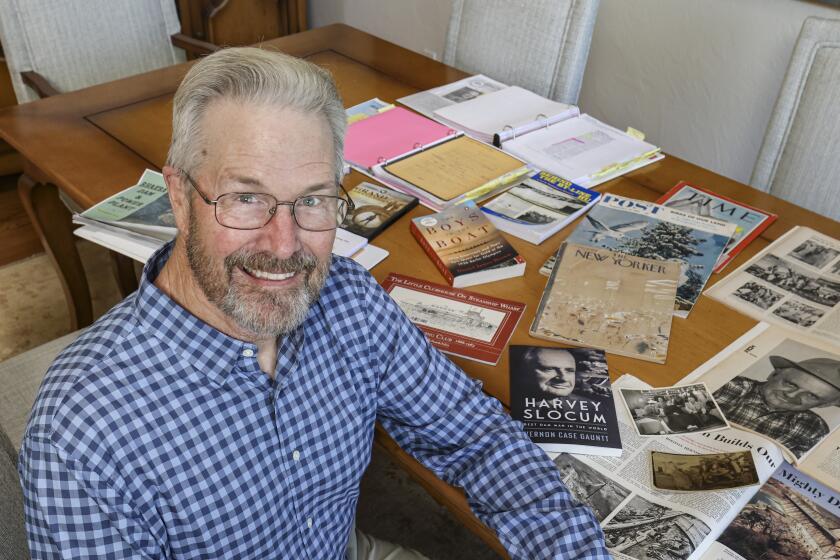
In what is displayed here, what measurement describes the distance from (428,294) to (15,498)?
731mm

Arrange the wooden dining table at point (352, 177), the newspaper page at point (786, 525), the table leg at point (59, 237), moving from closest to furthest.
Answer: the newspaper page at point (786, 525) < the wooden dining table at point (352, 177) < the table leg at point (59, 237)

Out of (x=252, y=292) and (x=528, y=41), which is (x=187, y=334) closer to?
(x=252, y=292)

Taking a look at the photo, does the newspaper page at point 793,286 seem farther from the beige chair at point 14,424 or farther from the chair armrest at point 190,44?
the chair armrest at point 190,44

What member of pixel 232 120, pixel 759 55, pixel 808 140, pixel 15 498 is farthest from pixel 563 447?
pixel 759 55

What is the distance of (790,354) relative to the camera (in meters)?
1.28

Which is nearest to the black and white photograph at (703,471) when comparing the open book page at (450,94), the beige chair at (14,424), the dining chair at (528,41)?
the beige chair at (14,424)

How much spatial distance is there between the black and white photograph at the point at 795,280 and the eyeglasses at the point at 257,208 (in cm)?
90

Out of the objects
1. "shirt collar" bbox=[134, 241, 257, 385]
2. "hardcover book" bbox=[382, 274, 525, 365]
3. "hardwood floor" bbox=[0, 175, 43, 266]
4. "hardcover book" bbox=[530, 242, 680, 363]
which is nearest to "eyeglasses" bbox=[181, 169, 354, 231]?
"shirt collar" bbox=[134, 241, 257, 385]

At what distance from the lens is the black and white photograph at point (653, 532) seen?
38.7 inches

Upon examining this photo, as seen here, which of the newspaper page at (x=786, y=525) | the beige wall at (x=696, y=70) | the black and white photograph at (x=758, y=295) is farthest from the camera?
the beige wall at (x=696, y=70)

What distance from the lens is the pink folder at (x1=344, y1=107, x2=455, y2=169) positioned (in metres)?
1.82

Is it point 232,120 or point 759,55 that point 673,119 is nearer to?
point 759,55

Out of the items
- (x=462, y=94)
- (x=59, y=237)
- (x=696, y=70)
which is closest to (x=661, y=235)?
(x=462, y=94)

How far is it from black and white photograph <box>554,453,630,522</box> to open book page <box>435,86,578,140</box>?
0.98 meters
